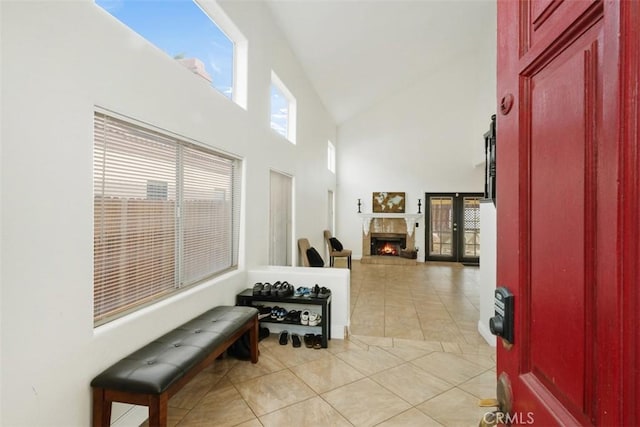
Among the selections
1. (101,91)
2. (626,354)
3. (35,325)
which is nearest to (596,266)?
(626,354)

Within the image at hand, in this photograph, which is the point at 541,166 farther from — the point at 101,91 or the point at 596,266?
the point at 101,91

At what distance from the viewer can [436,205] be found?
835cm

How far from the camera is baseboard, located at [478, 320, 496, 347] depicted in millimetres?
3170

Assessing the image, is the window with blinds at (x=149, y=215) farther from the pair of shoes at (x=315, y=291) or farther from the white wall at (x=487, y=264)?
the white wall at (x=487, y=264)

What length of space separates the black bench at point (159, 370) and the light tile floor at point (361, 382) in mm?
429

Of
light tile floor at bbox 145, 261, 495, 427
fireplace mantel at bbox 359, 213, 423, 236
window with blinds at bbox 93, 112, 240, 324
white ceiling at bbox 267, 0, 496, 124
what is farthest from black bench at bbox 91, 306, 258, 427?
fireplace mantel at bbox 359, 213, 423, 236

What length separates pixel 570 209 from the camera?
1.57ft

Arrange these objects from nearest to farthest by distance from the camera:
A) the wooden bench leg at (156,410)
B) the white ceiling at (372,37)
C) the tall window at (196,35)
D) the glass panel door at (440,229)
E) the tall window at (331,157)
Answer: the wooden bench leg at (156,410), the tall window at (196,35), the white ceiling at (372,37), the tall window at (331,157), the glass panel door at (440,229)

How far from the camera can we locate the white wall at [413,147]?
311 inches

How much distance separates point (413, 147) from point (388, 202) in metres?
1.68

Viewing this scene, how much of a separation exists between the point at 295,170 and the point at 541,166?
4554 mm

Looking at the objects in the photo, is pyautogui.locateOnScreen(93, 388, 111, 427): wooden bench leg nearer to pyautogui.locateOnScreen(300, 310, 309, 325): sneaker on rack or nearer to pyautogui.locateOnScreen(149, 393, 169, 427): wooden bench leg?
pyautogui.locateOnScreen(149, 393, 169, 427): wooden bench leg

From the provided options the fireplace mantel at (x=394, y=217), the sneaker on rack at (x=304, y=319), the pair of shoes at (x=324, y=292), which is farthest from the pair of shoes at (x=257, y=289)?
the fireplace mantel at (x=394, y=217)

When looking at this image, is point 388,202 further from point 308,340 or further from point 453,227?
point 308,340
